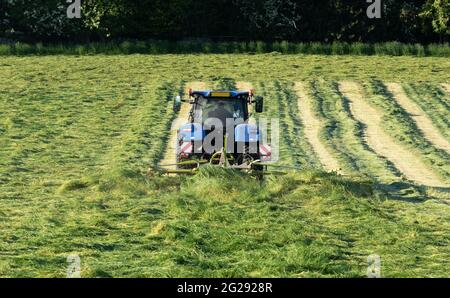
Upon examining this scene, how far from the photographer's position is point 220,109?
66.7 ft

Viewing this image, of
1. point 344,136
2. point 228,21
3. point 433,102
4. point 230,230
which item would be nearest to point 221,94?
point 230,230

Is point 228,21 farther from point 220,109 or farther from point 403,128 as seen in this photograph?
point 220,109

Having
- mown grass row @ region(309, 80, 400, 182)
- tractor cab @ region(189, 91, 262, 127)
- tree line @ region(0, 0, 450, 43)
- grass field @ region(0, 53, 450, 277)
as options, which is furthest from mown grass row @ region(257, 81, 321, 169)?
tree line @ region(0, 0, 450, 43)

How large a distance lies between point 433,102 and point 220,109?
53.9 ft

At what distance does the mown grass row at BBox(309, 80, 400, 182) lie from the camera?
21812 millimetres

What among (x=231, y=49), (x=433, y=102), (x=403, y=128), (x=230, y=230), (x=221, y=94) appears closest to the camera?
(x=230, y=230)

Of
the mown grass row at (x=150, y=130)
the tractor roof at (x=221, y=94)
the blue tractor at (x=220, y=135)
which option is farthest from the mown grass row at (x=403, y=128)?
the mown grass row at (x=150, y=130)

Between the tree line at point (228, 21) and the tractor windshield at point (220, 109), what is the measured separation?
103ft

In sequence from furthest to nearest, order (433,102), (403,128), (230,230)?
(433,102) < (403,128) < (230,230)

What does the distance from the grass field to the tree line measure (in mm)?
17561

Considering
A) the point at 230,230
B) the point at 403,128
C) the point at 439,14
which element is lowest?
the point at 403,128

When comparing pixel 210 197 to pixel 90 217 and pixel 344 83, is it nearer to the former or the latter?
pixel 90 217

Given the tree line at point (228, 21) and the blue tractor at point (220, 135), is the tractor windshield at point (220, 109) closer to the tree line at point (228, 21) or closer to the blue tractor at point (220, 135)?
the blue tractor at point (220, 135)

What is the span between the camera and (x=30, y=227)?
14.7 meters
